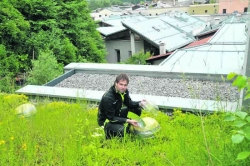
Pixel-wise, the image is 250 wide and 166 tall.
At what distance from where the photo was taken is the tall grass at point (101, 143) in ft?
9.26

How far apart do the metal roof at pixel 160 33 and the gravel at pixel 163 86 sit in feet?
41.0

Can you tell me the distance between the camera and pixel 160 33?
22266 mm

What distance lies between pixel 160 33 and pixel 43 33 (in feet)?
35.6

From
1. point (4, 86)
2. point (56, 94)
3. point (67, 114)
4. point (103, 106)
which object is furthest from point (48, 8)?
point (103, 106)

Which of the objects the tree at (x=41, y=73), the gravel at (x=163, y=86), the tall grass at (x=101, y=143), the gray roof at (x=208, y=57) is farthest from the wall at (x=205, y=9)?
the tall grass at (x=101, y=143)

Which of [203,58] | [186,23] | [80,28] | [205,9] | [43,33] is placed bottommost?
[203,58]

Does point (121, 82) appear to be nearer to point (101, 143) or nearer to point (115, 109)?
point (115, 109)

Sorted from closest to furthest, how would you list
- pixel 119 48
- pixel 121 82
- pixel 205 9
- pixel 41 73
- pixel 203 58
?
1. pixel 121 82
2. pixel 41 73
3. pixel 203 58
4. pixel 119 48
5. pixel 205 9

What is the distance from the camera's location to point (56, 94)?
6410mm

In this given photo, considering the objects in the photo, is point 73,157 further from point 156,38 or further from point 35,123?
point 156,38

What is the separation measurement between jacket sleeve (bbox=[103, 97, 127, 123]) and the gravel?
7.19ft

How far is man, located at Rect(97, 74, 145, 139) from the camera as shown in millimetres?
3713

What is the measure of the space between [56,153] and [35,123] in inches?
41.8

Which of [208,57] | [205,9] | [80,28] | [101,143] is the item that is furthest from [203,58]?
[205,9]
